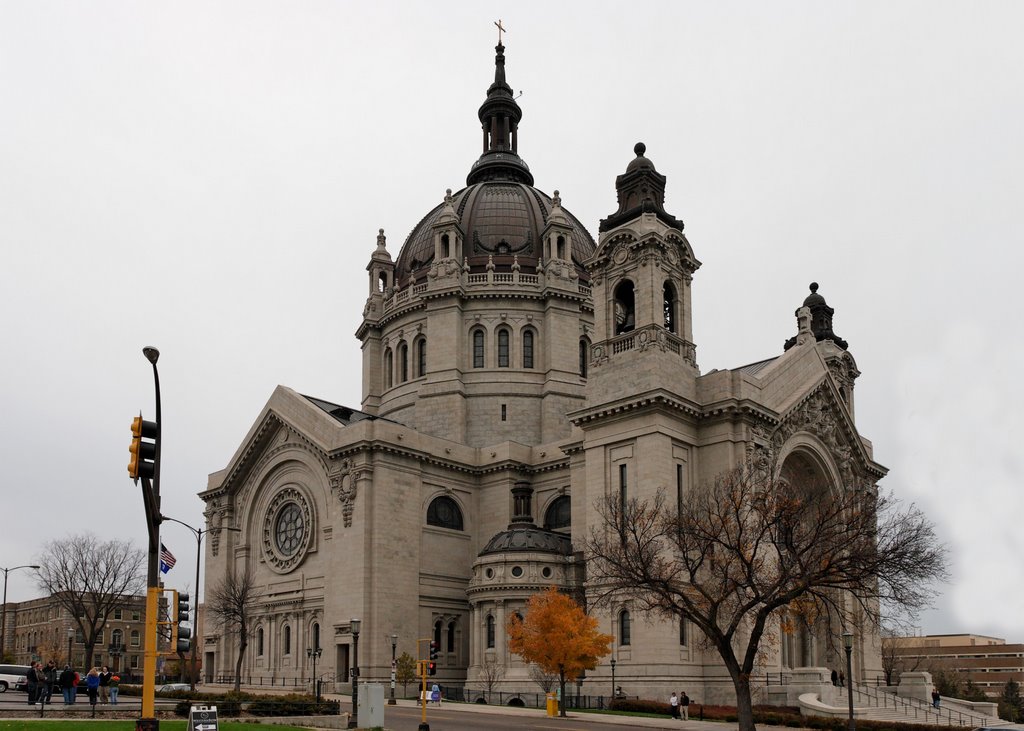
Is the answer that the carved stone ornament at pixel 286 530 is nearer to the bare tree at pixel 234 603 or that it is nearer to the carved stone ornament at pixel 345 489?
the bare tree at pixel 234 603

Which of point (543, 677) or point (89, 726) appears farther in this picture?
point (543, 677)

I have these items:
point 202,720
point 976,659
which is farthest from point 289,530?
point 976,659

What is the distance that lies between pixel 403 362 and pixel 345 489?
1816 cm

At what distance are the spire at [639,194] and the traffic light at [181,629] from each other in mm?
40805

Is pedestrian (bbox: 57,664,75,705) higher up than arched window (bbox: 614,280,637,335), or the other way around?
arched window (bbox: 614,280,637,335)

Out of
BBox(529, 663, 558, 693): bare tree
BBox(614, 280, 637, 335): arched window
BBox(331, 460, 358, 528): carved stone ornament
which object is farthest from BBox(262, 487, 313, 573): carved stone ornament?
BBox(614, 280, 637, 335): arched window

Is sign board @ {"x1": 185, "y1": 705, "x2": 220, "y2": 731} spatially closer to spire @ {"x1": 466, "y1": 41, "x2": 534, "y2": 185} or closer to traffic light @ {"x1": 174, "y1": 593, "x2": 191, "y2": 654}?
traffic light @ {"x1": 174, "y1": 593, "x2": 191, "y2": 654}

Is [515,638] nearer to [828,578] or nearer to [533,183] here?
[828,578]

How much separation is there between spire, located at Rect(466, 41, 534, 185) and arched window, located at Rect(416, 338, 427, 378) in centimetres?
1740

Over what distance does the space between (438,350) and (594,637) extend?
3175 cm

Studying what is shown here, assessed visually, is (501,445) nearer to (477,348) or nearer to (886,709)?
(477,348)

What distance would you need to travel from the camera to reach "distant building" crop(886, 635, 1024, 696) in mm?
126125

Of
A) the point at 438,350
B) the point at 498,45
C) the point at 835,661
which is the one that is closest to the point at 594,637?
the point at 835,661

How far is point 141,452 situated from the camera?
19.8 meters
